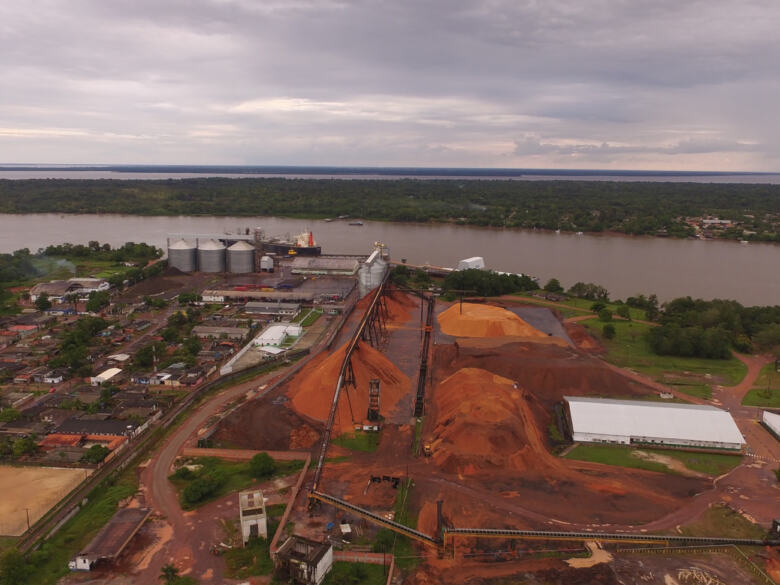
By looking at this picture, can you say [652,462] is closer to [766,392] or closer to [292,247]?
[766,392]

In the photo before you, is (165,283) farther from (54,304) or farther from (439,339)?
(439,339)

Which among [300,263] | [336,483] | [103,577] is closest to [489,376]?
[336,483]

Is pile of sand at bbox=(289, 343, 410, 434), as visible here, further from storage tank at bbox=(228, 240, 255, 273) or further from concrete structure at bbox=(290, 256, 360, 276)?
storage tank at bbox=(228, 240, 255, 273)

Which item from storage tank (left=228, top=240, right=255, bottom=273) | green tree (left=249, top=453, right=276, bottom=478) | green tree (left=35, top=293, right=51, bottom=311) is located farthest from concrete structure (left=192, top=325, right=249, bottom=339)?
storage tank (left=228, top=240, right=255, bottom=273)

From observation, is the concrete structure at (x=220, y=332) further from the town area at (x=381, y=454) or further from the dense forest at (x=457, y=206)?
the dense forest at (x=457, y=206)

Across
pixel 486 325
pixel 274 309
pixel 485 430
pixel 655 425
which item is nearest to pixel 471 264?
pixel 486 325

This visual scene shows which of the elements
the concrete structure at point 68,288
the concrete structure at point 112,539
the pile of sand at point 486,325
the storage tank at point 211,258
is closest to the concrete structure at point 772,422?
the pile of sand at point 486,325
